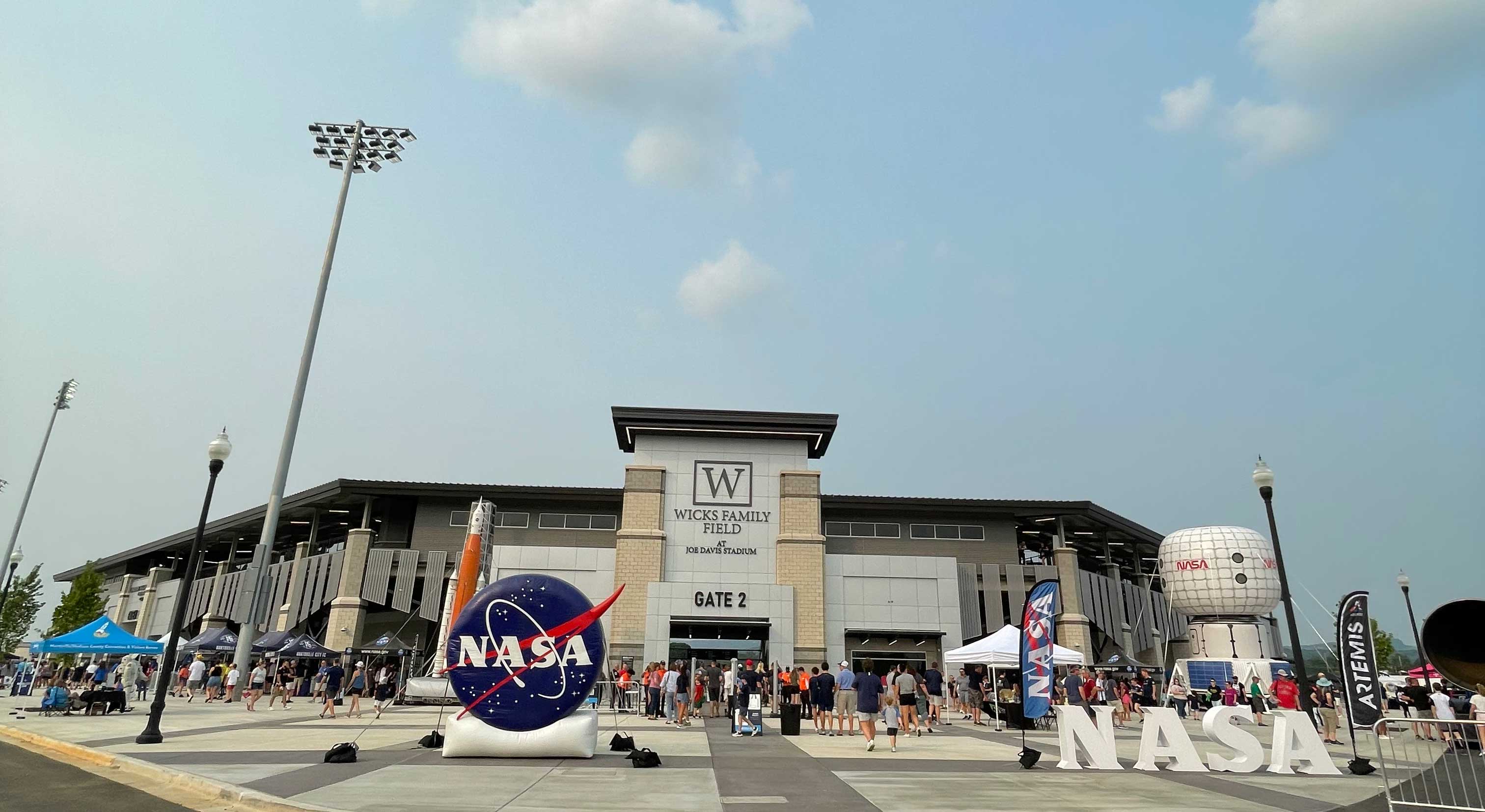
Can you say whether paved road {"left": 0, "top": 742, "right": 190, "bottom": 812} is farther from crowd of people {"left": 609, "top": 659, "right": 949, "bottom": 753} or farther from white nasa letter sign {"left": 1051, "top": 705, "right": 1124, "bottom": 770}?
white nasa letter sign {"left": 1051, "top": 705, "right": 1124, "bottom": 770}

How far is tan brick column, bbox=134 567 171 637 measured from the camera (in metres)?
57.7

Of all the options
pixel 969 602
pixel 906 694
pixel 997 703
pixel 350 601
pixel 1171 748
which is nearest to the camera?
pixel 1171 748

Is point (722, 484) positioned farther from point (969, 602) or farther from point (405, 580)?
point (405, 580)

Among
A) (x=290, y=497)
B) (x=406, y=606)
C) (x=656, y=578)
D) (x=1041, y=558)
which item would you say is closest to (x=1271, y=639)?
(x=1041, y=558)

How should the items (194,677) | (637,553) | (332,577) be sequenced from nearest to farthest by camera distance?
(194,677) < (637,553) < (332,577)

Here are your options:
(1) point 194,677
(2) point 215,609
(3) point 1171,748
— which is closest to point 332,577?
(2) point 215,609

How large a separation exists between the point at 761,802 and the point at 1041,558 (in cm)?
5064

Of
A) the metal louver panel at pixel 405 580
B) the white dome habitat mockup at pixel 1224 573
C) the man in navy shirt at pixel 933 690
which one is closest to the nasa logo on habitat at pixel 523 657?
the man in navy shirt at pixel 933 690

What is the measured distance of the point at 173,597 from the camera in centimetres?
5666

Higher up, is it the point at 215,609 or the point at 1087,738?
the point at 215,609

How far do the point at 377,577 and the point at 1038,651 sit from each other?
38.8m

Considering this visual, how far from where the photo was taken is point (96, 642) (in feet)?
84.1

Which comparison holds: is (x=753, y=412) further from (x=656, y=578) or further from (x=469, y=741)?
(x=469, y=741)

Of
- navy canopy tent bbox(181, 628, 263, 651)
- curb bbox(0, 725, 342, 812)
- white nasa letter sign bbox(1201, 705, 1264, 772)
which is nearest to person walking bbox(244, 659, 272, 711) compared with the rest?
curb bbox(0, 725, 342, 812)
